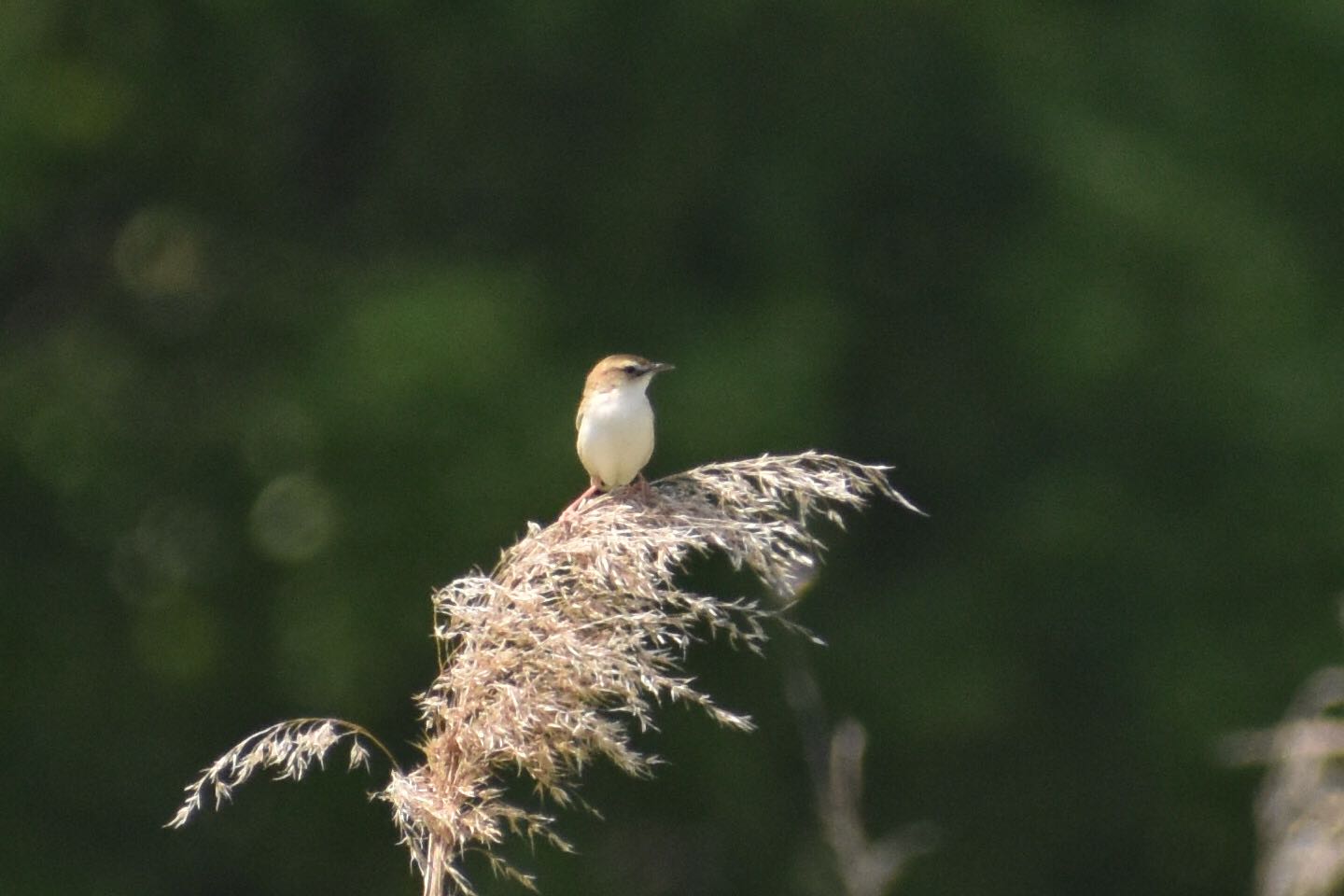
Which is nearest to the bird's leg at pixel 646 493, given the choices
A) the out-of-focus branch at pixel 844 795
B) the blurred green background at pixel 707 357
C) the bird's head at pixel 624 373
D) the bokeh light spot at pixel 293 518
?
the out-of-focus branch at pixel 844 795

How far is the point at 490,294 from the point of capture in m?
10.0

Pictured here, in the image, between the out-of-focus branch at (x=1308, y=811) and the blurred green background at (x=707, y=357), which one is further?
the blurred green background at (x=707, y=357)

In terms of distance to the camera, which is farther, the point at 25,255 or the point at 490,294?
the point at 25,255

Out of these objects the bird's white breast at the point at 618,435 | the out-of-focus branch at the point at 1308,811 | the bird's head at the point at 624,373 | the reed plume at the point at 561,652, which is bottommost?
the out-of-focus branch at the point at 1308,811

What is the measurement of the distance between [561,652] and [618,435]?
7.61 feet

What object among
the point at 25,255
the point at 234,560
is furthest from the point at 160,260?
the point at 234,560

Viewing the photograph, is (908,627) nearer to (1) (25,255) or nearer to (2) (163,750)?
(2) (163,750)

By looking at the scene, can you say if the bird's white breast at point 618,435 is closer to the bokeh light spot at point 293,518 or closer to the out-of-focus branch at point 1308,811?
the out-of-focus branch at point 1308,811

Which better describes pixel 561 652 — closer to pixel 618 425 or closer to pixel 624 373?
pixel 618 425

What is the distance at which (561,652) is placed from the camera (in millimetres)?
3416

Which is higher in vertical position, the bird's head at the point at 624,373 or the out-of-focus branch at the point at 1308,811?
the bird's head at the point at 624,373

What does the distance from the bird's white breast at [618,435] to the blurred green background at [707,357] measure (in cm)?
386

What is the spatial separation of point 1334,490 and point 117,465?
6.71m

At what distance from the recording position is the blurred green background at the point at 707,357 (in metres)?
10.6
